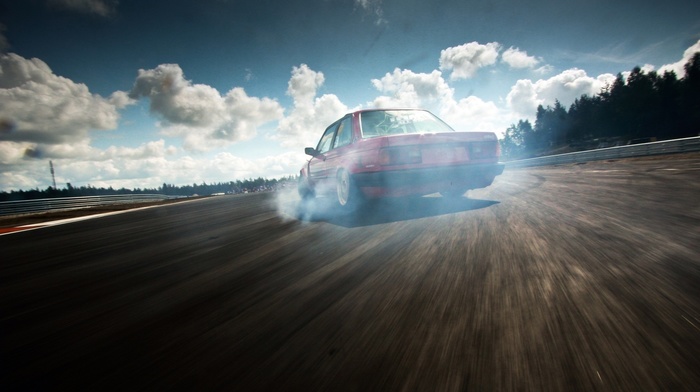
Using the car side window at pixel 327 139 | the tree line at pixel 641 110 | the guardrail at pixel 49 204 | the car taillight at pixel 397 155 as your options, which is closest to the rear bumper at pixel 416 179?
the car taillight at pixel 397 155

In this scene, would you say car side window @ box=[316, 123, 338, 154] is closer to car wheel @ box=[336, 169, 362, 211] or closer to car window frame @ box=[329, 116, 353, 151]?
car window frame @ box=[329, 116, 353, 151]

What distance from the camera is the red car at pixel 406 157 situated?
3.71m

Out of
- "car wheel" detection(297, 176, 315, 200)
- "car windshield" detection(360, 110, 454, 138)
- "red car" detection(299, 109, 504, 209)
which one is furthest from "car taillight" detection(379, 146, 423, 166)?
"car wheel" detection(297, 176, 315, 200)

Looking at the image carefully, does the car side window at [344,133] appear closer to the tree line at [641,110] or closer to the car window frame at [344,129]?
the car window frame at [344,129]

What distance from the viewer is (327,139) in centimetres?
609

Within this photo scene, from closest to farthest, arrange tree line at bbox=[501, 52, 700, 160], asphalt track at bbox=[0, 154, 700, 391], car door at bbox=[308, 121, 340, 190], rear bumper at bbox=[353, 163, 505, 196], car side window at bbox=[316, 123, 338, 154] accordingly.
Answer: asphalt track at bbox=[0, 154, 700, 391], rear bumper at bbox=[353, 163, 505, 196], car door at bbox=[308, 121, 340, 190], car side window at bbox=[316, 123, 338, 154], tree line at bbox=[501, 52, 700, 160]

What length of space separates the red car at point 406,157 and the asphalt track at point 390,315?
1301 millimetres

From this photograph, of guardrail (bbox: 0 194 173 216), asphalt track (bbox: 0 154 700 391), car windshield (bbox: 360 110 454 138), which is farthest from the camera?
guardrail (bbox: 0 194 173 216)

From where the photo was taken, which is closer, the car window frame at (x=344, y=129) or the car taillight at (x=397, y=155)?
the car taillight at (x=397, y=155)

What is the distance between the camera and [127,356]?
3.59ft

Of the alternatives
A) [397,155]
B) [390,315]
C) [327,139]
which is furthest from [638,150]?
[390,315]

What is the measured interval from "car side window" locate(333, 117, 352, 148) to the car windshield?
0.95 feet

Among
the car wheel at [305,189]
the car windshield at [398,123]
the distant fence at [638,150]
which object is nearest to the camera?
the car windshield at [398,123]

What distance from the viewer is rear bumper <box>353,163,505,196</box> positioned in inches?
145
